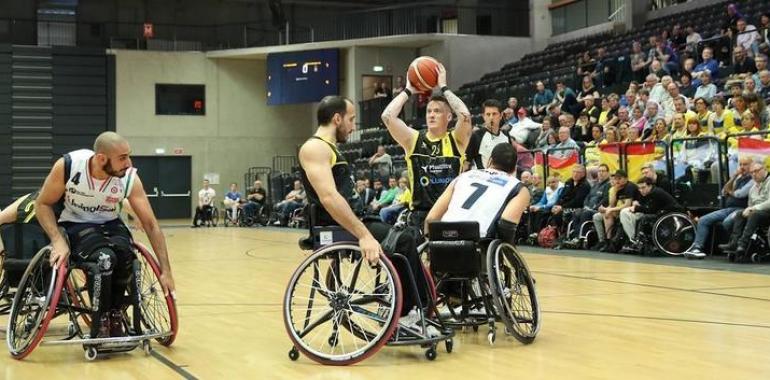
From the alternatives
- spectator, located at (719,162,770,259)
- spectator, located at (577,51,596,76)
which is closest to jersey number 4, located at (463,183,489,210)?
spectator, located at (719,162,770,259)

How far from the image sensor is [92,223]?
488 cm

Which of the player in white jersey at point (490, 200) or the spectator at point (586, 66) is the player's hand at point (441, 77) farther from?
the spectator at point (586, 66)

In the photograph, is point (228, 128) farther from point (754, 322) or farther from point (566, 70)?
point (754, 322)

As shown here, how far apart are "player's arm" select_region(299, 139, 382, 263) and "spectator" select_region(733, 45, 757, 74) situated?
408 inches

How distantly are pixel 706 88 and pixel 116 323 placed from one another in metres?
10.2

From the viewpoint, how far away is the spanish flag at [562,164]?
12.9m

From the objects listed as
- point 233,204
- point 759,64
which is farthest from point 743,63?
point 233,204

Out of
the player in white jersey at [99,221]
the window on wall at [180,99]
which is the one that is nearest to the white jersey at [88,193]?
the player in white jersey at [99,221]

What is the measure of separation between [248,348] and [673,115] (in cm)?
836

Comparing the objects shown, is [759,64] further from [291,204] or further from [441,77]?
[291,204]

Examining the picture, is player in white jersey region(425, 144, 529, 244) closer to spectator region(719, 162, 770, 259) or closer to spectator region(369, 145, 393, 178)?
spectator region(719, 162, 770, 259)

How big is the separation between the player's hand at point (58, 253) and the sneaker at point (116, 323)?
38 cm

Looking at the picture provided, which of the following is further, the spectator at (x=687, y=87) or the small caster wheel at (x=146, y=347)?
the spectator at (x=687, y=87)

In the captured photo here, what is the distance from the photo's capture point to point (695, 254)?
33.3ft
